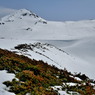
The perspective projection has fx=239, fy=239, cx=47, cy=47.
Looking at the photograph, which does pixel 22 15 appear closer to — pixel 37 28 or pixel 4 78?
pixel 37 28

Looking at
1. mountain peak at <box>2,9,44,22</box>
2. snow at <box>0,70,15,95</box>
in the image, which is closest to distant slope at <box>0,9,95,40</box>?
mountain peak at <box>2,9,44,22</box>

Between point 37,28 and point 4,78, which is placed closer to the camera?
point 4,78

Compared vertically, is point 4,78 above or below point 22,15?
below

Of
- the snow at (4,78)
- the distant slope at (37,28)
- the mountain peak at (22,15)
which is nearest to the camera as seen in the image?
the snow at (4,78)

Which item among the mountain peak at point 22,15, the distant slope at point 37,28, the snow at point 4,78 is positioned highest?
the mountain peak at point 22,15

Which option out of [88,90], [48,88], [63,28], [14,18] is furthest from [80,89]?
[14,18]

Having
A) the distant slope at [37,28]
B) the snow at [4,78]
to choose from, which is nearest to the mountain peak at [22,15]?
the distant slope at [37,28]

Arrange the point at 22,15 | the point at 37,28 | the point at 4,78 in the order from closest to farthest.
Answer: the point at 4,78 → the point at 37,28 → the point at 22,15

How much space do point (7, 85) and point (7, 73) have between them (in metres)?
2.22

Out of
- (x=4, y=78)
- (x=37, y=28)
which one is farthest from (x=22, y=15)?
(x=4, y=78)

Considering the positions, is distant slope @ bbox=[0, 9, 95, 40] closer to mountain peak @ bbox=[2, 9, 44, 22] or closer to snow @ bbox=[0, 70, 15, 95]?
mountain peak @ bbox=[2, 9, 44, 22]

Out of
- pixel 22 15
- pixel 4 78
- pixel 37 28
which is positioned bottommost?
pixel 4 78

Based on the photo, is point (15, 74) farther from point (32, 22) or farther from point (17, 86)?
point (32, 22)

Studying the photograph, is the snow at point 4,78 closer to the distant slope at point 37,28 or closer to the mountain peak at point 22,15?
the distant slope at point 37,28
